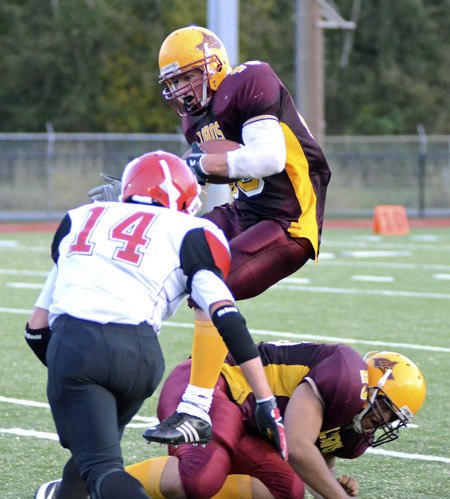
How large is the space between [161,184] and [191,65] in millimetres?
1321

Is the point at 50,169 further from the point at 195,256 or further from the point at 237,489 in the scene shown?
the point at 195,256

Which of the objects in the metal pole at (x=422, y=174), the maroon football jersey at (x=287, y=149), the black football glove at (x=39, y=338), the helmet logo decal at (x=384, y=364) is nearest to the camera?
the black football glove at (x=39, y=338)

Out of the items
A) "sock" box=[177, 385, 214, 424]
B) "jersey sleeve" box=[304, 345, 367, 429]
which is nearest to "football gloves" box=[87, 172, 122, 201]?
"sock" box=[177, 385, 214, 424]

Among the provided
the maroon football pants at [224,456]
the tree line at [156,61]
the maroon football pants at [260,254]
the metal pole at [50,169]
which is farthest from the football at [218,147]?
the tree line at [156,61]

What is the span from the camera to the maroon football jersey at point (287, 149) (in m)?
4.61

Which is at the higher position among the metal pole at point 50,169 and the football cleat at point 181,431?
the football cleat at point 181,431

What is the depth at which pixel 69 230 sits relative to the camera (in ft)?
11.3

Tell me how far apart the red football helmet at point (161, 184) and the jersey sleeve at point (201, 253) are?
174 millimetres

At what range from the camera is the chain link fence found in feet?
65.5

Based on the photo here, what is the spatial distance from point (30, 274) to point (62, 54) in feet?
57.8

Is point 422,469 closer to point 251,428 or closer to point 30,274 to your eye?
point 251,428

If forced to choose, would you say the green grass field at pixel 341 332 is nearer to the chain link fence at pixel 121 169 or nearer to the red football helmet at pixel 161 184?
the red football helmet at pixel 161 184

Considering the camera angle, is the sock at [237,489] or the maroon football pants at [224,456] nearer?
the maroon football pants at [224,456]

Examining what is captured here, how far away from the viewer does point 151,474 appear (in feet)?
12.9
